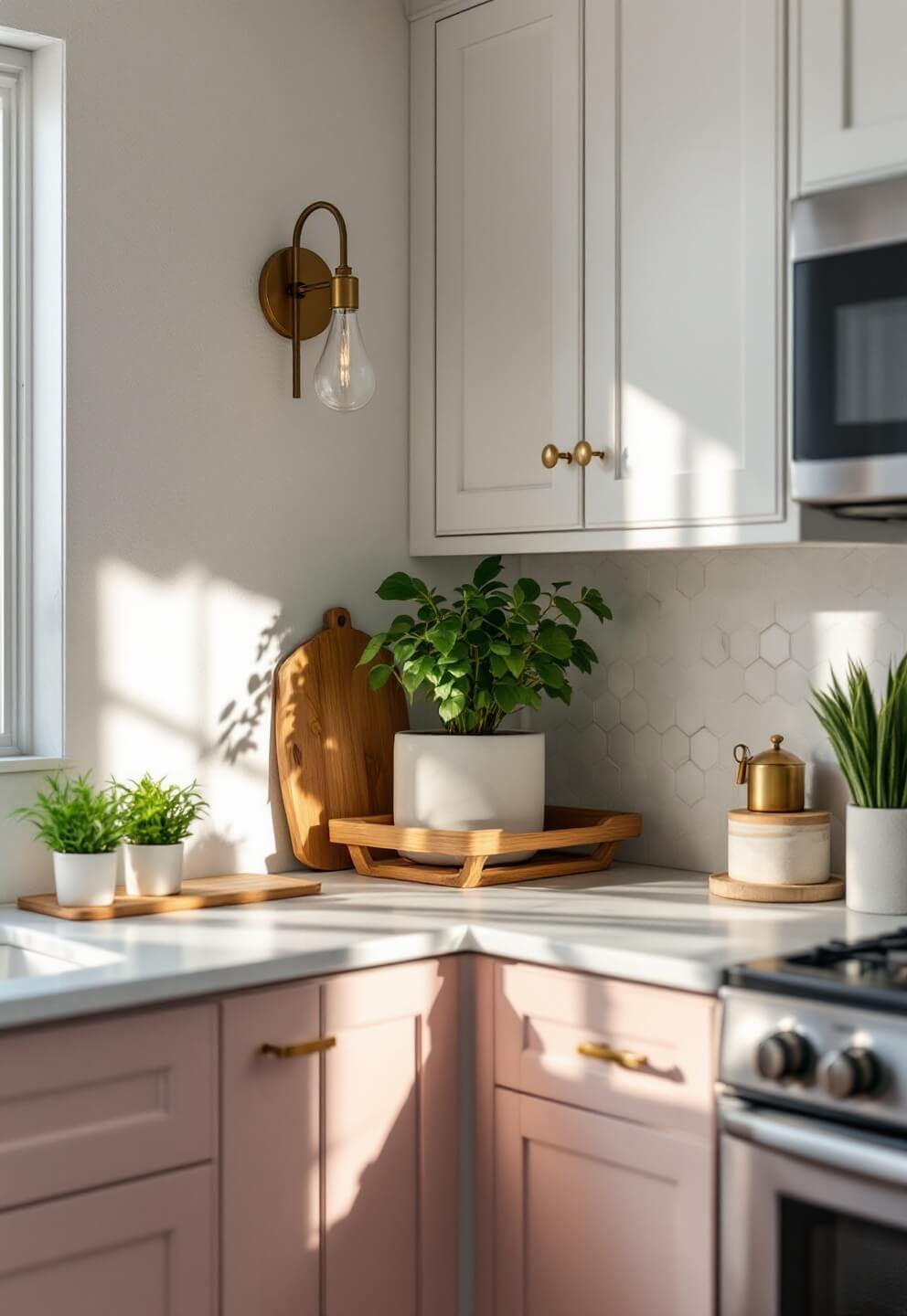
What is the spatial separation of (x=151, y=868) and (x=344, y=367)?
0.77 metres

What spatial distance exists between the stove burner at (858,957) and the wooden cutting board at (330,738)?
956mm

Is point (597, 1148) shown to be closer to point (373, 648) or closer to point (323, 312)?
point (373, 648)

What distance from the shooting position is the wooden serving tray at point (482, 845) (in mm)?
2383

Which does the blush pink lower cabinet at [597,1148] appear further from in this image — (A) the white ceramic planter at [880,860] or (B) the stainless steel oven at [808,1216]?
(A) the white ceramic planter at [880,860]

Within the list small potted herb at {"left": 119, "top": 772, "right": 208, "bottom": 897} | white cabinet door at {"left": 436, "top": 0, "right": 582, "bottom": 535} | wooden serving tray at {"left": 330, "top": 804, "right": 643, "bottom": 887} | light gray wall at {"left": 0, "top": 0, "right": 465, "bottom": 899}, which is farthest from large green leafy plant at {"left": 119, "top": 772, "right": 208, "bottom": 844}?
white cabinet door at {"left": 436, "top": 0, "right": 582, "bottom": 535}

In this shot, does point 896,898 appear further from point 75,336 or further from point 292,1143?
point 75,336

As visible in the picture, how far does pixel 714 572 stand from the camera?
2.53 metres

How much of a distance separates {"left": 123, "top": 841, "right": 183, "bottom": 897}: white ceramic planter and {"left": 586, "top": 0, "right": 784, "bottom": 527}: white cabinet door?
78 centimetres

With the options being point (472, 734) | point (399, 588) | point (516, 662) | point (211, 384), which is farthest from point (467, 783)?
point (211, 384)

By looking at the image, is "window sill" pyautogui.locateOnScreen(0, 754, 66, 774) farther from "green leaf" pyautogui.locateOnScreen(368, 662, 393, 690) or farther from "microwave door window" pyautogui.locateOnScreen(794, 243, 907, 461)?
"microwave door window" pyautogui.locateOnScreen(794, 243, 907, 461)

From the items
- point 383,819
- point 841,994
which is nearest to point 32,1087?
point 841,994

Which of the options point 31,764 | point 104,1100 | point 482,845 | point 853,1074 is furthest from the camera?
point 482,845

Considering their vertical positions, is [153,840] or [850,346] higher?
[850,346]

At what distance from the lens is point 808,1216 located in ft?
5.51
